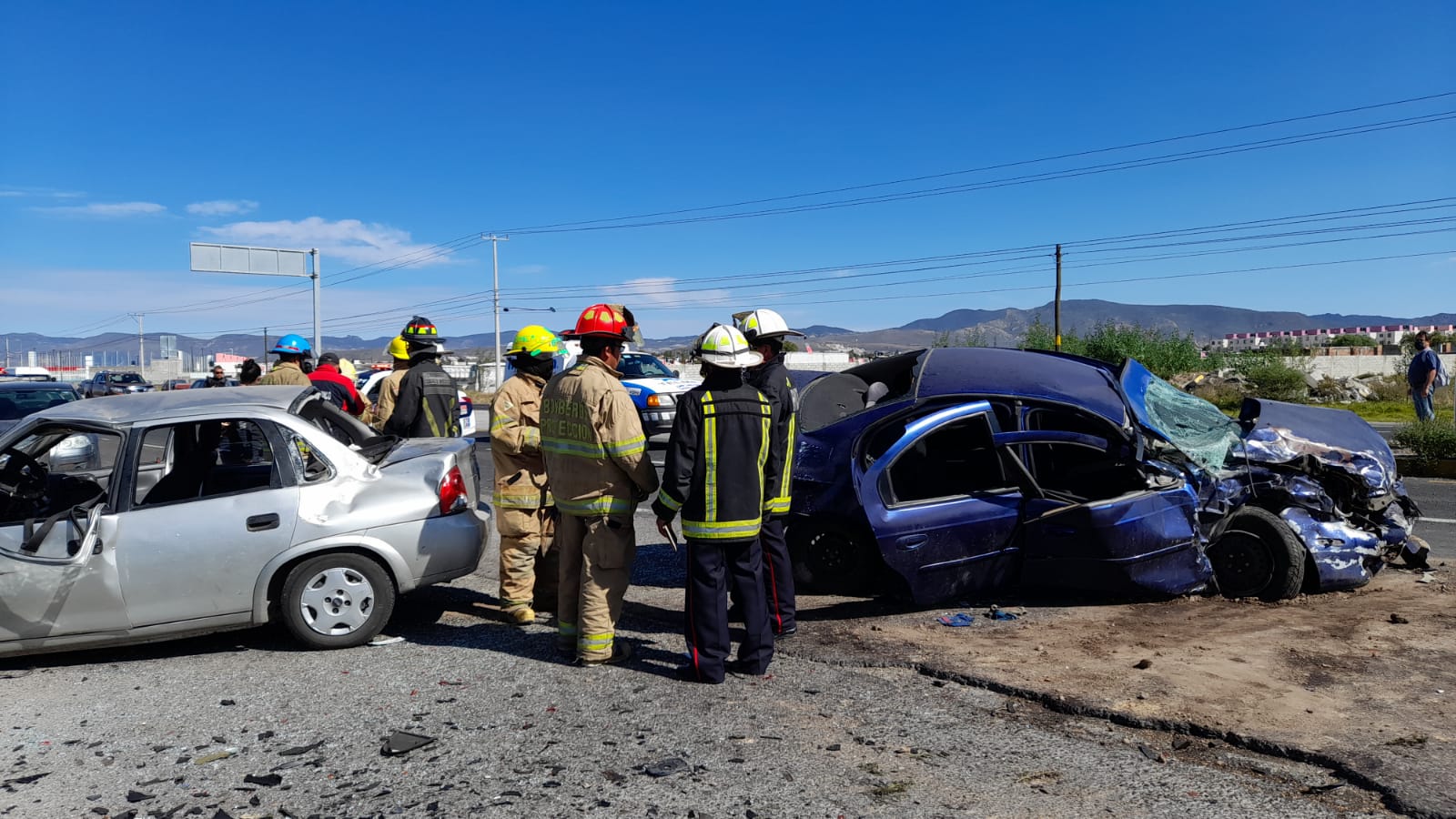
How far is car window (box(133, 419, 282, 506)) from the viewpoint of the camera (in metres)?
5.19

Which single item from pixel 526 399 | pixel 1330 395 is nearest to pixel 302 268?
pixel 526 399

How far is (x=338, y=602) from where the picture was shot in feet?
17.4

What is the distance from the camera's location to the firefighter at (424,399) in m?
7.20

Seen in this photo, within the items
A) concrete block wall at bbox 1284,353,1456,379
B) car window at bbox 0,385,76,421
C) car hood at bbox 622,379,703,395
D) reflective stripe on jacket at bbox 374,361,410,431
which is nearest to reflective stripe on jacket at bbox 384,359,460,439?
reflective stripe on jacket at bbox 374,361,410,431

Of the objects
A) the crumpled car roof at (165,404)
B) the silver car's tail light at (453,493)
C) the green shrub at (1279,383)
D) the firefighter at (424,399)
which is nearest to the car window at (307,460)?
the crumpled car roof at (165,404)

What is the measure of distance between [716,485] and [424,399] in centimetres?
343

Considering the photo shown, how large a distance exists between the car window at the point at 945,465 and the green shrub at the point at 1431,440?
30.5ft

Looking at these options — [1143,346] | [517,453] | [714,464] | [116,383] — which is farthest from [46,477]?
[1143,346]

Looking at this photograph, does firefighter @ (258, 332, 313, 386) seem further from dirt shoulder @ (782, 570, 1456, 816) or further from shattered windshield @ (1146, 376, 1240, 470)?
shattered windshield @ (1146, 376, 1240, 470)

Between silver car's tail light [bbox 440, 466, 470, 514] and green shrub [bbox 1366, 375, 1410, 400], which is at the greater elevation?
green shrub [bbox 1366, 375, 1410, 400]

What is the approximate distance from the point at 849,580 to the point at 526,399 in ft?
8.05

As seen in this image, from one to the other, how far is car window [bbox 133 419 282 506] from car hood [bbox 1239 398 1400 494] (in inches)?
243

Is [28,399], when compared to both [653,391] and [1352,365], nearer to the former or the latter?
[653,391]

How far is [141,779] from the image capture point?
148 inches
